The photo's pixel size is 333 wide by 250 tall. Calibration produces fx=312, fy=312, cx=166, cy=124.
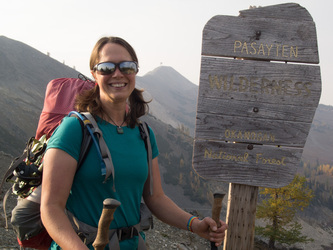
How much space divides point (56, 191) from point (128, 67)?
0.86m

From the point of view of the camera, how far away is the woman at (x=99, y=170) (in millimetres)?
1563

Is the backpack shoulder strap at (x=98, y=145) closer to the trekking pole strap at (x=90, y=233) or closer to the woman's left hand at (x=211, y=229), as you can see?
the trekking pole strap at (x=90, y=233)

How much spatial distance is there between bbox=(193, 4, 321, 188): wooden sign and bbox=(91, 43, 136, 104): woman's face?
2.30 ft

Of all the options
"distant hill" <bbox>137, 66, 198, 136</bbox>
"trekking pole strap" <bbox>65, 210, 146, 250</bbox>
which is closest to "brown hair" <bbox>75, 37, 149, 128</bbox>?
"trekking pole strap" <bbox>65, 210, 146, 250</bbox>

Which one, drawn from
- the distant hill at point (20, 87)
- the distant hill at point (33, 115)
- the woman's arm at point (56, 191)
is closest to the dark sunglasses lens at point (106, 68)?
the woman's arm at point (56, 191)

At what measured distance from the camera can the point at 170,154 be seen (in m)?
47.4

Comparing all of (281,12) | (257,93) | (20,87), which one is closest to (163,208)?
(257,93)

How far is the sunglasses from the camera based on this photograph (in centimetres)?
190

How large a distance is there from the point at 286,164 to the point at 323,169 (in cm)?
10110

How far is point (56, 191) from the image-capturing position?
5.13ft

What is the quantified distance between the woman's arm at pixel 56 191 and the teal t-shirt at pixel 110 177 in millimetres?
51

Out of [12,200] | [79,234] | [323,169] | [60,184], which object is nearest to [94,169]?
[60,184]

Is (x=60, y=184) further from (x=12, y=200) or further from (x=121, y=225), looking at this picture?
(x=12, y=200)

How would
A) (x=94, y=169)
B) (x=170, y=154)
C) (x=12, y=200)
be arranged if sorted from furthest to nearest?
(x=170, y=154) → (x=12, y=200) → (x=94, y=169)
